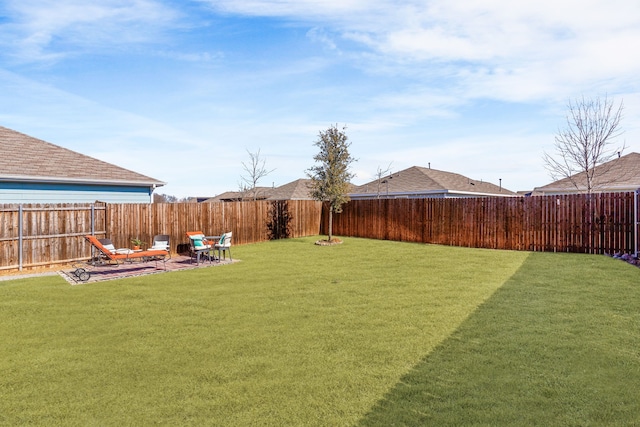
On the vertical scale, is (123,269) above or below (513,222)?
below

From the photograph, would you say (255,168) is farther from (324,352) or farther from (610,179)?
(324,352)

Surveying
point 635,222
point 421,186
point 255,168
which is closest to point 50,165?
point 255,168

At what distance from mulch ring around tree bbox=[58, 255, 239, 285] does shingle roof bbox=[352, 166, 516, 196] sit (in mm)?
18615

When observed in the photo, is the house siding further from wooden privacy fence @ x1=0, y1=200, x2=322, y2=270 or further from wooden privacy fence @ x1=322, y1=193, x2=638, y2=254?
wooden privacy fence @ x1=322, y1=193, x2=638, y2=254

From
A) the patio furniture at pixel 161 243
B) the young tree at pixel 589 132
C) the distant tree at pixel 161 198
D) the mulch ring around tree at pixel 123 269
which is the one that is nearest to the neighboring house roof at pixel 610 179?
the young tree at pixel 589 132

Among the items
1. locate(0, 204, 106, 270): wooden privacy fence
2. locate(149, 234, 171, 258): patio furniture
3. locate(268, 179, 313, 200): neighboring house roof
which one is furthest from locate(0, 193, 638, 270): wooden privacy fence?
locate(268, 179, 313, 200): neighboring house roof

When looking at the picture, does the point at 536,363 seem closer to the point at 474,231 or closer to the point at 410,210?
the point at 474,231

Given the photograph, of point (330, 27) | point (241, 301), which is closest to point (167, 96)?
point (330, 27)

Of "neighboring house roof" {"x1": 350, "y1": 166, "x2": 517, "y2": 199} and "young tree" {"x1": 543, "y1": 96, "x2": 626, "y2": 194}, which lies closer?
"young tree" {"x1": 543, "y1": 96, "x2": 626, "y2": 194}

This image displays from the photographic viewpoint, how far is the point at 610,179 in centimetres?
2150

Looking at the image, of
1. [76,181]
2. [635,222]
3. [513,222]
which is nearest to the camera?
[635,222]

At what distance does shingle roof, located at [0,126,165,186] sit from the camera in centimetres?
1292

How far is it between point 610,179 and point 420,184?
1128 cm

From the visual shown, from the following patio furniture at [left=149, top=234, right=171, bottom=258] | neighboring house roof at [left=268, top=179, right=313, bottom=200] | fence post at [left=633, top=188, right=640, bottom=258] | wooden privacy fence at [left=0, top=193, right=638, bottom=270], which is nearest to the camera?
wooden privacy fence at [left=0, top=193, right=638, bottom=270]
